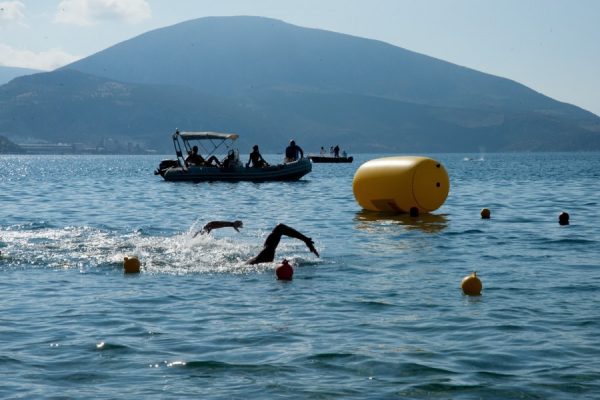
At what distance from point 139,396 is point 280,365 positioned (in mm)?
1798

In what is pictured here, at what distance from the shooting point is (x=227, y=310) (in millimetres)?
13219

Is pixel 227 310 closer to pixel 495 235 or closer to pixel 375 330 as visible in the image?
pixel 375 330

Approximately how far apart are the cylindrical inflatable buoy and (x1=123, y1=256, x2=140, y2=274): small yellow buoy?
Answer: 12096 mm

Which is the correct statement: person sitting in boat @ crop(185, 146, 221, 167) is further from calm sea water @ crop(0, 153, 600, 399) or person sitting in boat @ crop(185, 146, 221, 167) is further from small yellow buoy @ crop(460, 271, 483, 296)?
small yellow buoy @ crop(460, 271, 483, 296)

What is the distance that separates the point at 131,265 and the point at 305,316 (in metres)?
5.25

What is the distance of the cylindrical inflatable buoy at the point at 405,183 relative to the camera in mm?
27328

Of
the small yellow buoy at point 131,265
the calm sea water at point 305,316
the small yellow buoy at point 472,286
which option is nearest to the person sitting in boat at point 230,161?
the calm sea water at point 305,316

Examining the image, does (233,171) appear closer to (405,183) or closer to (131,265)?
(405,183)

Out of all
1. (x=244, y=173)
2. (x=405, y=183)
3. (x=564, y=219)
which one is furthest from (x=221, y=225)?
(x=244, y=173)

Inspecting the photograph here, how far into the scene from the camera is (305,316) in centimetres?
1274

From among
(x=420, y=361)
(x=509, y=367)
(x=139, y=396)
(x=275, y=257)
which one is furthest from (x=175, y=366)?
(x=275, y=257)

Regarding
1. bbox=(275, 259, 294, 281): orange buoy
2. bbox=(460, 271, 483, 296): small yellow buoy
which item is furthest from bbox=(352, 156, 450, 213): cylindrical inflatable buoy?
bbox=(460, 271, 483, 296): small yellow buoy

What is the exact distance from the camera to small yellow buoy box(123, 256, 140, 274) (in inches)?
663

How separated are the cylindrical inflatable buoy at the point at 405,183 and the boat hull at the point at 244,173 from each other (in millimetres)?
24716
